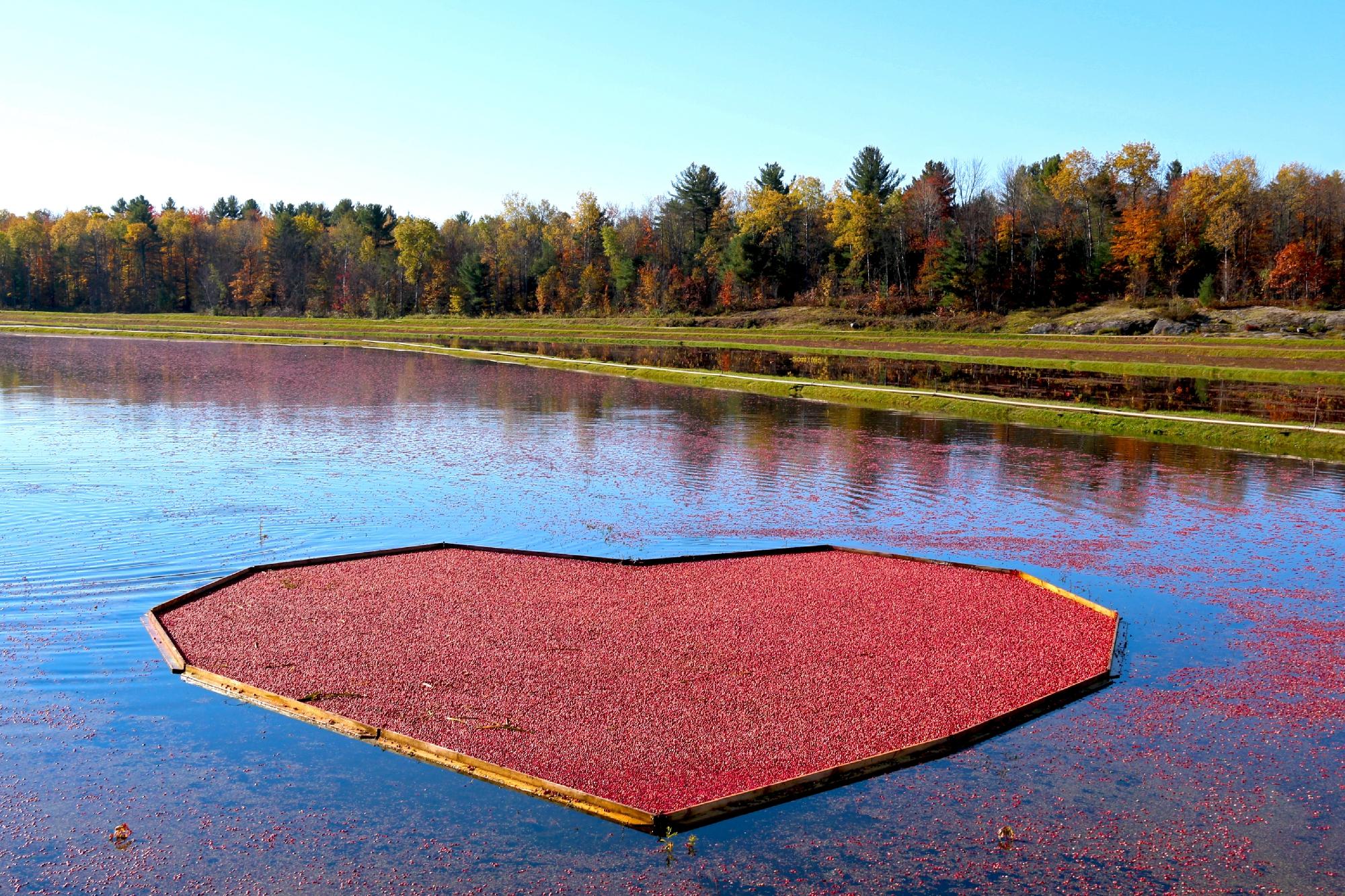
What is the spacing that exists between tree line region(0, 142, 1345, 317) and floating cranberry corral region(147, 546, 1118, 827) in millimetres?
64003

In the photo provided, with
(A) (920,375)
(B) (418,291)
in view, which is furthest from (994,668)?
(B) (418,291)

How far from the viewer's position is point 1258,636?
1195cm

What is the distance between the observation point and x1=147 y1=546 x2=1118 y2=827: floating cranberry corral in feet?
26.9

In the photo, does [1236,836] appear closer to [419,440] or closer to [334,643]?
[334,643]

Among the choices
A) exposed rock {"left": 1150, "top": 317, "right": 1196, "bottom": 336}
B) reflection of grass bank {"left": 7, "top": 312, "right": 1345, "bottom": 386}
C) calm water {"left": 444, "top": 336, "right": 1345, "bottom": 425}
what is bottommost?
calm water {"left": 444, "top": 336, "right": 1345, "bottom": 425}

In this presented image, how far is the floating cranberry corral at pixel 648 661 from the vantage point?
8195 mm

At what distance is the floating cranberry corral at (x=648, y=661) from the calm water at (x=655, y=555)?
32cm

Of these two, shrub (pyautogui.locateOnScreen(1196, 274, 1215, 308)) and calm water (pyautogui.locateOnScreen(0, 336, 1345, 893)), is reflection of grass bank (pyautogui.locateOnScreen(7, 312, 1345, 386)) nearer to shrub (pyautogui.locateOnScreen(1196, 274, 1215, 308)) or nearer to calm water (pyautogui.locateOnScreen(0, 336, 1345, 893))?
shrub (pyautogui.locateOnScreen(1196, 274, 1215, 308))

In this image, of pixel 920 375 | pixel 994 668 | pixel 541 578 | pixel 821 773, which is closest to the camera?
pixel 821 773

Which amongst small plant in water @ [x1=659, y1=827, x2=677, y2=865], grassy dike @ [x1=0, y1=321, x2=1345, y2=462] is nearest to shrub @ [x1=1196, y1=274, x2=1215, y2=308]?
grassy dike @ [x1=0, y1=321, x2=1345, y2=462]

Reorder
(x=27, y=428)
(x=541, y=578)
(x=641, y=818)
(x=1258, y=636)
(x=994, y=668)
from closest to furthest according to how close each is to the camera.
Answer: (x=641, y=818)
(x=994, y=668)
(x=1258, y=636)
(x=541, y=578)
(x=27, y=428)

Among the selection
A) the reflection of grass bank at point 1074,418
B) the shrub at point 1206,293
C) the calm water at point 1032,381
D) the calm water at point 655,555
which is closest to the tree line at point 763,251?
the shrub at point 1206,293

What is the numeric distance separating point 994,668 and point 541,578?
571cm

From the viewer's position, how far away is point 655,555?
591 inches
